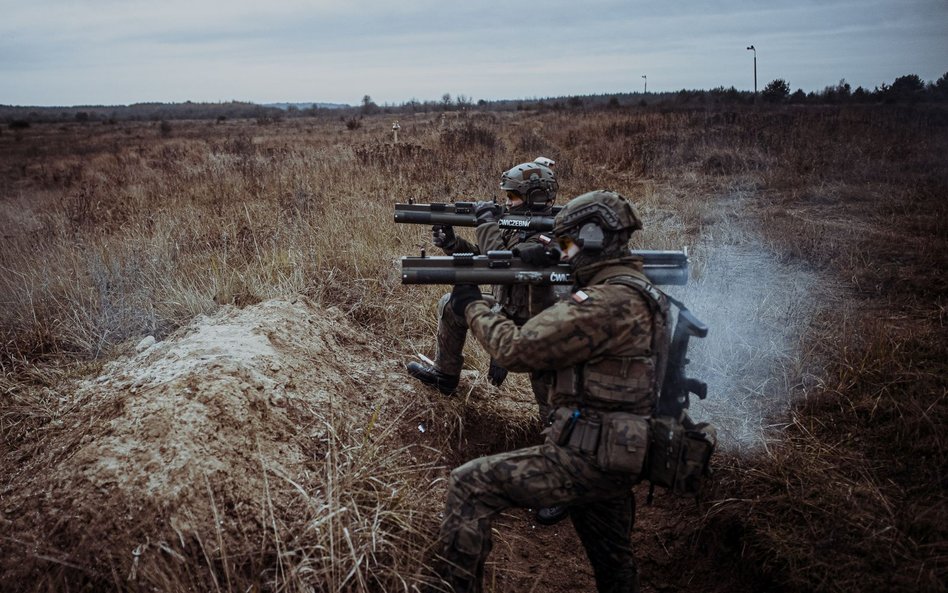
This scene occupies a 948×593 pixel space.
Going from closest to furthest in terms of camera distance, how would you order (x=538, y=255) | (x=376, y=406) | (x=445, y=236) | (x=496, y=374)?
(x=538, y=255) → (x=376, y=406) → (x=496, y=374) → (x=445, y=236)

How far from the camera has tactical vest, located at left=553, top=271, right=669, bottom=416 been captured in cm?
229

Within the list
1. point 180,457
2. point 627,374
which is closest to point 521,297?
point 627,374

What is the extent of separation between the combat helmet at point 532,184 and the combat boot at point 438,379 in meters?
1.38

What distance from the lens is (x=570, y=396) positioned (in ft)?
7.88

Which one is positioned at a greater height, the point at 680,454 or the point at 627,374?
the point at 627,374

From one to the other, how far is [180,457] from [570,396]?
177 centimetres

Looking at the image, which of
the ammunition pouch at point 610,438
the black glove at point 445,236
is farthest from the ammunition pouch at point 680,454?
the black glove at point 445,236

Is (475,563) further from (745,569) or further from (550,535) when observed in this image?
(745,569)

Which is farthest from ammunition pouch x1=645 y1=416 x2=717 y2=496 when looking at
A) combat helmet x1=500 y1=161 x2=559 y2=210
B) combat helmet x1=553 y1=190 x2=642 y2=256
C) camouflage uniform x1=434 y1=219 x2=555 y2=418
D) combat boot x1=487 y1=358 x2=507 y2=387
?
combat helmet x1=500 y1=161 x2=559 y2=210

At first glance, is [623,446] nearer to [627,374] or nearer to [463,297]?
[627,374]

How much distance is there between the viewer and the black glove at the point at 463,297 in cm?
271

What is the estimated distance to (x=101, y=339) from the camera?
3963 millimetres

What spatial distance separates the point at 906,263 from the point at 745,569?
4.77 m

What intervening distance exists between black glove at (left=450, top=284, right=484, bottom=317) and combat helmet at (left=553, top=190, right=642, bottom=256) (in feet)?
1.84
